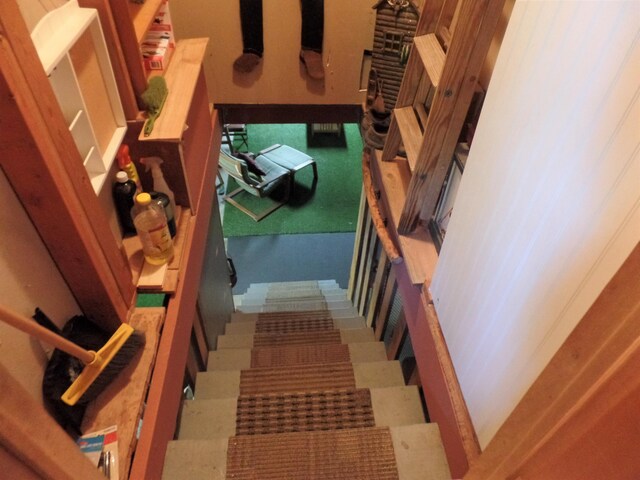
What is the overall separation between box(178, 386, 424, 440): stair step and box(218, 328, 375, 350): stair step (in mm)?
715

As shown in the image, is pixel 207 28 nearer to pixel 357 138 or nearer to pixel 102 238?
pixel 102 238

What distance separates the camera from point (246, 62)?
8.68 feet

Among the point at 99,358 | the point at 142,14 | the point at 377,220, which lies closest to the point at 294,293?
the point at 377,220

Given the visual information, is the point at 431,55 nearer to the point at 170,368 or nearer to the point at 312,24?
the point at 312,24

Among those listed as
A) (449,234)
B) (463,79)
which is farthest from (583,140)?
(463,79)

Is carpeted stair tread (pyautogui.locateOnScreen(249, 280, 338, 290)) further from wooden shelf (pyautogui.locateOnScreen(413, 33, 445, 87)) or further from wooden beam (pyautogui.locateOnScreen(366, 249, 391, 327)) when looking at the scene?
wooden shelf (pyautogui.locateOnScreen(413, 33, 445, 87))

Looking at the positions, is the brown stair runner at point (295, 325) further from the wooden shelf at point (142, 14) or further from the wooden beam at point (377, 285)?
the wooden shelf at point (142, 14)

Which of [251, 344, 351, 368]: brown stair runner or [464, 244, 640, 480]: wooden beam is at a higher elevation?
[464, 244, 640, 480]: wooden beam

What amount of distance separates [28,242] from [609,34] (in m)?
1.19

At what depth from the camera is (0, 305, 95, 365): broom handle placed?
77 centimetres

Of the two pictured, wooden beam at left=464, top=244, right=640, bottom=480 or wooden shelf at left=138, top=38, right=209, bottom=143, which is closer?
wooden beam at left=464, top=244, right=640, bottom=480

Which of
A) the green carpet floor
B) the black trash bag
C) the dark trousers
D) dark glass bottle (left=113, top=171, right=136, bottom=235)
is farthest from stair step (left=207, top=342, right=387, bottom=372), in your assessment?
the green carpet floor

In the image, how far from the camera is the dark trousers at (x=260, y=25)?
8.01 ft

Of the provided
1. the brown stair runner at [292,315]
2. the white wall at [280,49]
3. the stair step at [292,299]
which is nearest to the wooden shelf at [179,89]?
the white wall at [280,49]
